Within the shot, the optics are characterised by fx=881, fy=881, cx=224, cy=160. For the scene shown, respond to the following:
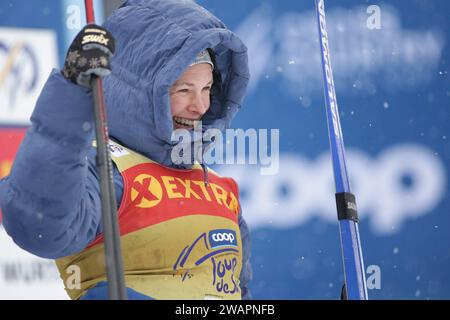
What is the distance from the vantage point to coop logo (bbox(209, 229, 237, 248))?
2158mm

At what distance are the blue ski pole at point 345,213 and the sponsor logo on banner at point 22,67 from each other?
1025mm

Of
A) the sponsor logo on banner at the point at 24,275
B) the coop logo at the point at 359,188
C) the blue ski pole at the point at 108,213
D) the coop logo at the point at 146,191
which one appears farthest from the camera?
the coop logo at the point at 359,188

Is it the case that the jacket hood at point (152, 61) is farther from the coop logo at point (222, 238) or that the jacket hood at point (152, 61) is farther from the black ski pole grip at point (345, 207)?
the black ski pole grip at point (345, 207)

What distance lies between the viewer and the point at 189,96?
2.23m

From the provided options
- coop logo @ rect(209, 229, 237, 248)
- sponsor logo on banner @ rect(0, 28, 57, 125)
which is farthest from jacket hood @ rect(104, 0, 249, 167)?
sponsor logo on banner @ rect(0, 28, 57, 125)

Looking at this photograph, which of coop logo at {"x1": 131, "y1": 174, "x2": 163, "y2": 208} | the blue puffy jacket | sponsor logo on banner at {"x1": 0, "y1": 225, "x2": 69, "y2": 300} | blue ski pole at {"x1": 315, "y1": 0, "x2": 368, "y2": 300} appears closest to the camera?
the blue puffy jacket

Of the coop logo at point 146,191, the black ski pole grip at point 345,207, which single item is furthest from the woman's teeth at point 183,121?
the black ski pole grip at point 345,207

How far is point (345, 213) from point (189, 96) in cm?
49

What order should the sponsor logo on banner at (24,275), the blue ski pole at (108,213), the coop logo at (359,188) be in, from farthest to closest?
the coop logo at (359,188) → the sponsor logo on banner at (24,275) → the blue ski pole at (108,213)

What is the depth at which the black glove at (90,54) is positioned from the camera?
4.99ft

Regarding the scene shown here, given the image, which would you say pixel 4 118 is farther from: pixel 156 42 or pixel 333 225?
pixel 333 225

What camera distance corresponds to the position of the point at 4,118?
9.53ft

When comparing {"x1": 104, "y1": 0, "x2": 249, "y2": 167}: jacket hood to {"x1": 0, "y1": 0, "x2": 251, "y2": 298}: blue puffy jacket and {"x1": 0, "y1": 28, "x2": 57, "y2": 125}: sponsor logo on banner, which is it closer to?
{"x1": 0, "y1": 0, "x2": 251, "y2": 298}: blue puffy jacket

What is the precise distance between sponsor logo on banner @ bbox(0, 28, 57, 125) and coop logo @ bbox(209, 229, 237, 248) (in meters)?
1.02
